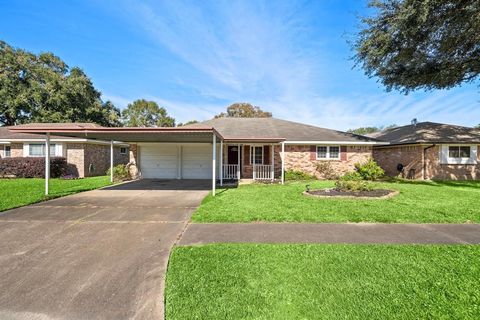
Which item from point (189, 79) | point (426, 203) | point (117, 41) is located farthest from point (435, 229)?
point (189, 79)

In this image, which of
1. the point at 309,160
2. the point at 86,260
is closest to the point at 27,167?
the point at 86,260

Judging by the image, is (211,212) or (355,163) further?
(355,163)

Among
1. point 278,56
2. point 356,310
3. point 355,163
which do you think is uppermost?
point 278,56

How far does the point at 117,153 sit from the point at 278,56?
16.0m

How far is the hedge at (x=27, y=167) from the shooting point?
15.9m

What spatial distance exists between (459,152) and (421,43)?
8303 mm

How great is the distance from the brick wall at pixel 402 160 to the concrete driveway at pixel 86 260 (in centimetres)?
1581

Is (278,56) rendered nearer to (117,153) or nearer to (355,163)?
(355,163)

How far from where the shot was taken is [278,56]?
1428cm

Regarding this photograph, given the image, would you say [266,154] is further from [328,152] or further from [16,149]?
[16,149]

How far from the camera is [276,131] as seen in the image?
56.0ft

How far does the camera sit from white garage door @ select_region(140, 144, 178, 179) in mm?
16016

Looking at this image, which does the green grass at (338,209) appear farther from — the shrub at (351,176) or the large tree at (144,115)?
the large tree at (144,115)

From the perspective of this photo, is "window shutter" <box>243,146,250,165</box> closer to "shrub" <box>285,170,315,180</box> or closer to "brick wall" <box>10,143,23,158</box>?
"shrub" <box>285,170,315,180</box>
